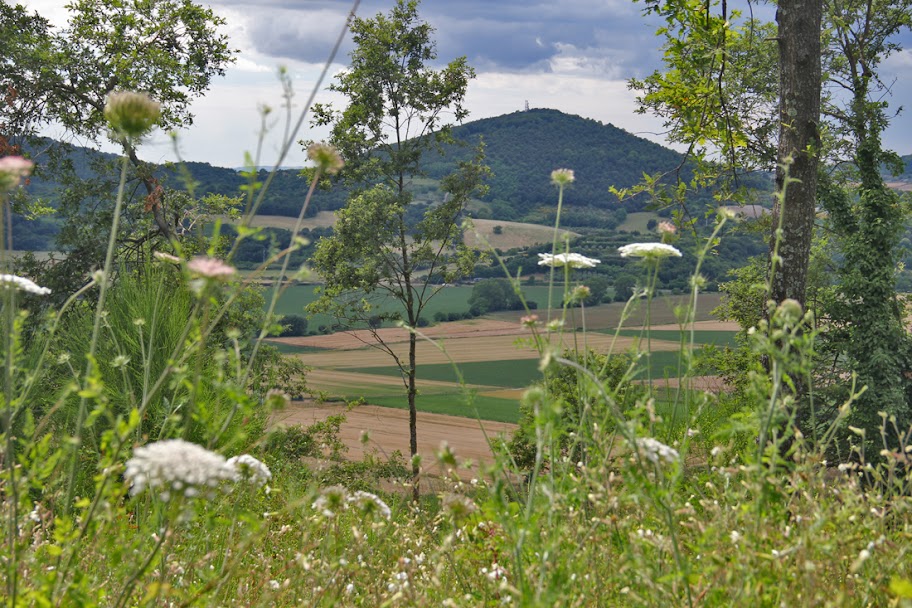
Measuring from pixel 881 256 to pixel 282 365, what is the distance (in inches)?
577

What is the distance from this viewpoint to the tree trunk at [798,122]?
657 centimetres

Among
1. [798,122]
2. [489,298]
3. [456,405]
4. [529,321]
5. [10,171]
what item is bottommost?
[456,405]

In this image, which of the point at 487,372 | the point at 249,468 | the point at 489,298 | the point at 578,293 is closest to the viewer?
the point at 249,468

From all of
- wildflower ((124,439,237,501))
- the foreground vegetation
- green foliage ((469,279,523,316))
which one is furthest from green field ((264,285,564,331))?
wildflower ((124,439,237,501))

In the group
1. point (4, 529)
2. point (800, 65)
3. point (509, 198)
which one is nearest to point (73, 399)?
point (4, 529)

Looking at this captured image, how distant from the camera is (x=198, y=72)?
18.0 meters

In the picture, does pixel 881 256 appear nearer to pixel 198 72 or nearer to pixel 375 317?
pixel 375 317

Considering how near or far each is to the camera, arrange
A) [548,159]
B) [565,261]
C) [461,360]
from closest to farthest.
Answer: [565,261] < [461,360] < [548,159]

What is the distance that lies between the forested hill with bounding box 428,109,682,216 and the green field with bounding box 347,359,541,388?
173 ft

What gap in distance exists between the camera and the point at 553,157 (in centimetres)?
13675

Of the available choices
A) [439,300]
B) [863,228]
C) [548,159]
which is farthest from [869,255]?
[548,159]

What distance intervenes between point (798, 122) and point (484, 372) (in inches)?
1694

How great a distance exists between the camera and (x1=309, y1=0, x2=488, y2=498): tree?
21.7m

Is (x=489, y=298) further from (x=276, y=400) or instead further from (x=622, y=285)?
(x=276, y=400)
